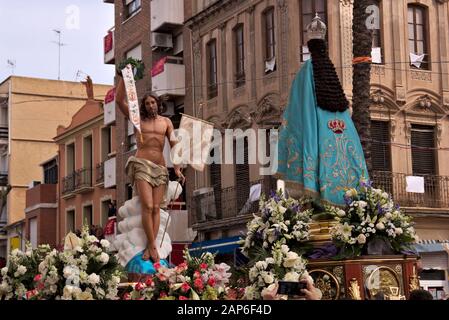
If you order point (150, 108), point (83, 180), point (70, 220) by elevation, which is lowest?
point (150, 108)

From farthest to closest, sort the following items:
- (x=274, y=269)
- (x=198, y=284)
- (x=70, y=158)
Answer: (x=70, y=158)
(x=274, y=269)
(x=198, y=284)

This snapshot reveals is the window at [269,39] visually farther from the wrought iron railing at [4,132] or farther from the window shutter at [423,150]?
the wrought iron railing at [4,132]

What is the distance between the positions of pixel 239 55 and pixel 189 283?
20301mm

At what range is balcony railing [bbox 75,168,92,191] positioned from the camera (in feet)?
124

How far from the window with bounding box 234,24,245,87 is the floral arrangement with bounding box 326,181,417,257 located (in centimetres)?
1769

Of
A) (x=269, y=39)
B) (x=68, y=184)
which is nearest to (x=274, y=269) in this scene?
(x=269, y=39)

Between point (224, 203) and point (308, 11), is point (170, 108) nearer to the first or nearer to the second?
point (224, 203)

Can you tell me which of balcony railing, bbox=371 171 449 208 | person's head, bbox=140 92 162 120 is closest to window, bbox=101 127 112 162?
balcony railing, bbox=371 171 449 208

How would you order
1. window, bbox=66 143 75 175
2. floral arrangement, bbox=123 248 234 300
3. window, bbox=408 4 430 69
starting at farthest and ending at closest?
1. window, bbox=66 143 75 175
2. window, bbox=408 4 430 69
3. floral arrangement, bbox=123 248 234 300

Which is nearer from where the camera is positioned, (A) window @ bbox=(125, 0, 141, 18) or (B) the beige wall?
(A) window @ bbox=(125, 0, 141, 18)

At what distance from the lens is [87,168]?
38.1 m

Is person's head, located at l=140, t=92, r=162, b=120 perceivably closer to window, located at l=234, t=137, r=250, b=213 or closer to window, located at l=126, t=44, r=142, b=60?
Result: window, located at l=234, t=137, r=250, b=213

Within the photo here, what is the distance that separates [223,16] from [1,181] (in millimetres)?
23704

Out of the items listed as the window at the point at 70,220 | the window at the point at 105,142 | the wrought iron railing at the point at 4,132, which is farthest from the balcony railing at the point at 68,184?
the wrought iron railing at the point at 4,132
